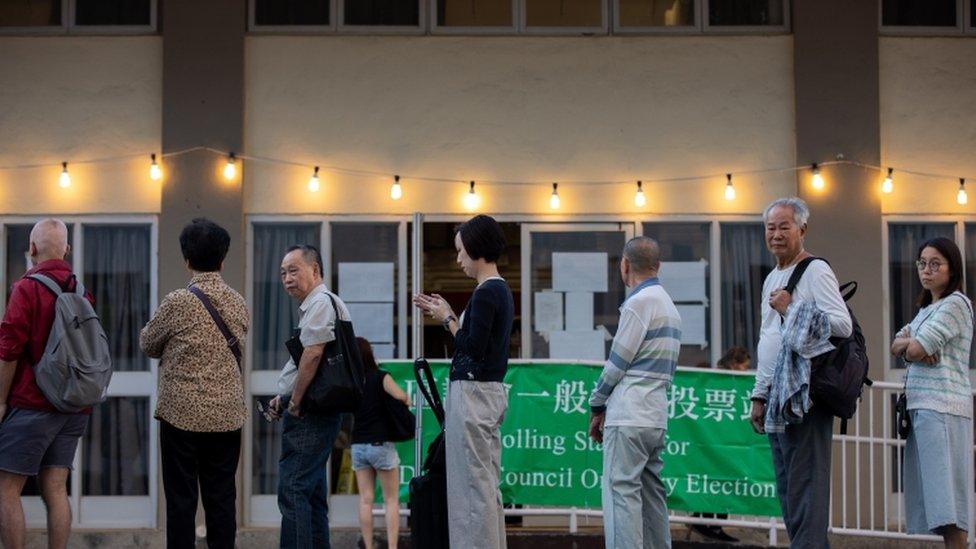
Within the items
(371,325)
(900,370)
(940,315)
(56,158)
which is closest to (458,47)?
(371,325)

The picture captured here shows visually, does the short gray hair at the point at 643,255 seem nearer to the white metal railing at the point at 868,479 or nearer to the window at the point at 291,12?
the white metal railing at the point at 868,479

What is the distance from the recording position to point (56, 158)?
1206 centimetres

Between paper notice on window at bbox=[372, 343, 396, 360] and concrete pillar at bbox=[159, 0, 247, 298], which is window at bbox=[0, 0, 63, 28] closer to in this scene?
concrete pillar at bbox=[159, 0, 247, 298]

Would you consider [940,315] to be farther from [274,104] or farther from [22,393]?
[274,104]

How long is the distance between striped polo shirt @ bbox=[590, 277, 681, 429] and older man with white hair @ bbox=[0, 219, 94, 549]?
10.1 ft

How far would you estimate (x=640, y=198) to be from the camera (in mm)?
12086

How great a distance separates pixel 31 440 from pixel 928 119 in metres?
7.91

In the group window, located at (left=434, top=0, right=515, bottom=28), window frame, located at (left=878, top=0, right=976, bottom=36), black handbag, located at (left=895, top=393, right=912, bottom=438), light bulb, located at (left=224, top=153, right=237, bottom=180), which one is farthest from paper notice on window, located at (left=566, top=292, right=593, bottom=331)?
black handbag, located at (left=895, top=393, right=912, bottom=438)

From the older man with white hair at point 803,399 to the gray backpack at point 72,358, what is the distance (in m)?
3.74

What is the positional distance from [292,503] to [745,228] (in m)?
5.57

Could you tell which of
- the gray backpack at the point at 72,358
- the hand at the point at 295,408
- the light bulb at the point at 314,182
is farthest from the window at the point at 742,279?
the gray backpack at the point at 72,358

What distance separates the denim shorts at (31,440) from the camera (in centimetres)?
795

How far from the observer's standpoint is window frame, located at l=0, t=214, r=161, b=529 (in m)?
11.9

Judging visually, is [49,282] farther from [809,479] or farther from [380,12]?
[380,12]
